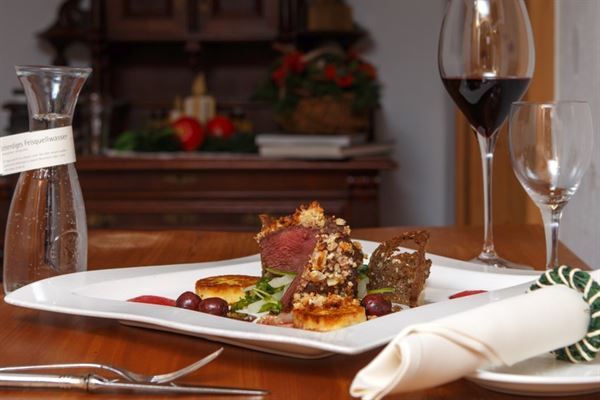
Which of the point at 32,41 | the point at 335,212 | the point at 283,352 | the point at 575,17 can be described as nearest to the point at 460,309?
the point at 283,352

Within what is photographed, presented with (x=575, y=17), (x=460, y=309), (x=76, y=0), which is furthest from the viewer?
(x=76, y=0)

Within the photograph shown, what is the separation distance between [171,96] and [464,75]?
277cm

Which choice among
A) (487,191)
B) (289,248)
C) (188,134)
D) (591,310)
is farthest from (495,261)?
(188,134)

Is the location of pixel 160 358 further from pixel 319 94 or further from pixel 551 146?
pixel 319 94

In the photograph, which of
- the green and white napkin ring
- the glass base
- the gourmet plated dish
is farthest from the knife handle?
the glass base

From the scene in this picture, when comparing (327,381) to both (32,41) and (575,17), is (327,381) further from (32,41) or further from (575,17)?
(32,41)

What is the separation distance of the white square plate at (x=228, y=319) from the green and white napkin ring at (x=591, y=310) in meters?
0.10

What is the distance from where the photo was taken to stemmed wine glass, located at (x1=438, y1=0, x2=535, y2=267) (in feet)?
3.97

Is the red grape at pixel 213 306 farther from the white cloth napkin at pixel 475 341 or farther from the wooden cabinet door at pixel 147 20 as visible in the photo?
the wooden cabinet door at pixel 147 20

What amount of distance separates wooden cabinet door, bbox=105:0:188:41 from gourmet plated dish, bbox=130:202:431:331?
9.32ft

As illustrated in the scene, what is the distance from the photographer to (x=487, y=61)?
1.24 m

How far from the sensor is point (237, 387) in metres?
0.73

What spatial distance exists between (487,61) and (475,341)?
2.10 feet

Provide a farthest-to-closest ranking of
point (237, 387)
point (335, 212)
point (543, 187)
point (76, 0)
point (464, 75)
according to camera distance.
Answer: point (76, 0), point (335, 212), point (464, 75), point (543, 187), point (237, 387)
